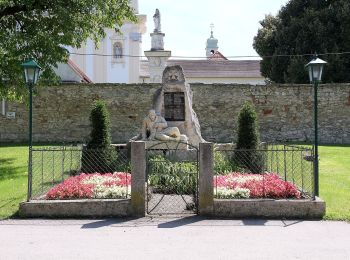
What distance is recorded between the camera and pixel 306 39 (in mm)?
29984

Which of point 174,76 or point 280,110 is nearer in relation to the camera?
point 174,76

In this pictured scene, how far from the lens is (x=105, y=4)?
51.5ft

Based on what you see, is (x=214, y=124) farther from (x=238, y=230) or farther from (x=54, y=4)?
(x=238, y=230)

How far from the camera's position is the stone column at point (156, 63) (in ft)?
130

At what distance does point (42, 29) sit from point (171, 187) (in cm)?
775

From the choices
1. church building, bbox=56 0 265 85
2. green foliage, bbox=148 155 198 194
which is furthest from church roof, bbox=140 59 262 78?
green foliage, bbox=148 155 198 194

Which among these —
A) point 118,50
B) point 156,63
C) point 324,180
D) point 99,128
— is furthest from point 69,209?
point 118,50

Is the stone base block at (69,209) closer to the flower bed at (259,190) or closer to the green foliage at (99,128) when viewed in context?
the flower bed at (259,190)

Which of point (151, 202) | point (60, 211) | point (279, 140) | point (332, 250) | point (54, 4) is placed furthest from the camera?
point (279, 140)

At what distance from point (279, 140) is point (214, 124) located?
3.18 meters

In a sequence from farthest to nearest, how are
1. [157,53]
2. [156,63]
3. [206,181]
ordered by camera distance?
[156,63] → [157,53] → [206,181]

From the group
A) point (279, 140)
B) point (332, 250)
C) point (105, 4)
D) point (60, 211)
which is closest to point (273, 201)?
point (332, 250)

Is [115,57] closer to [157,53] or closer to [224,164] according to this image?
[157,53]

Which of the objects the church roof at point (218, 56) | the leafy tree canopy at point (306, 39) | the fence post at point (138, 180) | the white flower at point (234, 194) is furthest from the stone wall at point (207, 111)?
the church roof at point (218, 56)
